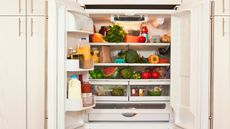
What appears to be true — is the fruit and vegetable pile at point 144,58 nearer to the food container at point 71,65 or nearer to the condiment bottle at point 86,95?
the condiment bottle at point 86,95

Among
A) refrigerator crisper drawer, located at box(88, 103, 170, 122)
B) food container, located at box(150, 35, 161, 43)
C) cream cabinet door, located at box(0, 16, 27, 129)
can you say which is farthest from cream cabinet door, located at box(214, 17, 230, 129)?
cream cabinet door, located at box(0, 16, 27, 129)

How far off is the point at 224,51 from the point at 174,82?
0.42 meters

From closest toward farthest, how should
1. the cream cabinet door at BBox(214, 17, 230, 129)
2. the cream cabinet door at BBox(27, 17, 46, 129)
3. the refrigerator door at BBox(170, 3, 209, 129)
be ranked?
1. the refrigerator door at BBox(170, 3, 209, 129)
2. the cream cabinet door at BBox(214, 17, 230, 129)
3. the cream cabinet door at BBox(27, 17, 46, 129)

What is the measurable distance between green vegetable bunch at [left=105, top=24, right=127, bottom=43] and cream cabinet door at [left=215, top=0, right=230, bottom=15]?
701mm

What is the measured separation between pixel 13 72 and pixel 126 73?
0.84m

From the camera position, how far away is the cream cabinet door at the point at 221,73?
1944 millimetres

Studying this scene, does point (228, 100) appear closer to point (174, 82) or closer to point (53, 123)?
point (174, 82)

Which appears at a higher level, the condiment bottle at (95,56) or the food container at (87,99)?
the condiment bottle at (95,56)

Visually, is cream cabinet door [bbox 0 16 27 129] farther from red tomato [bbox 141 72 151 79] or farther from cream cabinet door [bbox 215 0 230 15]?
cream cabinet door [bbox 215 0 230 15]

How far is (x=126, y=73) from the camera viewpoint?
2.26m

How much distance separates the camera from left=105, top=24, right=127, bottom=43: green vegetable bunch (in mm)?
2211

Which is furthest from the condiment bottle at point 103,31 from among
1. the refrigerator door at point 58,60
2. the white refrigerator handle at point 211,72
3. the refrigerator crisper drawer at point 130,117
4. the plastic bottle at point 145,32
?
the white refrigerator handle at point 211,72

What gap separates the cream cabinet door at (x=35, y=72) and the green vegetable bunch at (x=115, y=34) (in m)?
0.50

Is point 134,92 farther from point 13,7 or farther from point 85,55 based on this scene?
point 13,7
